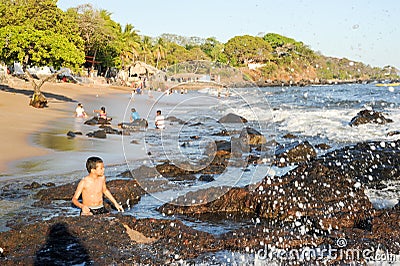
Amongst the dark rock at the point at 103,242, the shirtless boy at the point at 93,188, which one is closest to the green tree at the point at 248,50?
the shirtless boy at the point at 93,188

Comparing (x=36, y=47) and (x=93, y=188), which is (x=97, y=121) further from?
(x=93, y=188)

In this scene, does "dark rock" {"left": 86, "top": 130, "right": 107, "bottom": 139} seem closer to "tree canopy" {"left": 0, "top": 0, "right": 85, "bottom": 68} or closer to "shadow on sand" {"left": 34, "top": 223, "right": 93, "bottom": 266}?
A: "shadow on sand" {"left": 34, "top": 223, "right": 93, "bottom": 266}

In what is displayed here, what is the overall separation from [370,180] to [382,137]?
30.5ft

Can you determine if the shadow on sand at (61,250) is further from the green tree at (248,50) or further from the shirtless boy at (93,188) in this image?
the green tree at (248,50)

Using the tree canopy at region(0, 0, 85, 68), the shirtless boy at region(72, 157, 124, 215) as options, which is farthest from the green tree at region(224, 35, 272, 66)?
the shirtless boy at region(72, 157, 124, 215)

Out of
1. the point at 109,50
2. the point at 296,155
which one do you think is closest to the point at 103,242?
the point at 296,155

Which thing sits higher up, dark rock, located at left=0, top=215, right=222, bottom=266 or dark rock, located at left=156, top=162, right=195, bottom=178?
dark rock, located at left=156, top=162, right=195, bottom=178

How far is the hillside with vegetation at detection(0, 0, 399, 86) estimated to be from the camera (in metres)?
26.0

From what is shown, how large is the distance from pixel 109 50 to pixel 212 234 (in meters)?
59.6

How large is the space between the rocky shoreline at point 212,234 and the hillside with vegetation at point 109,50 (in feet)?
13.6

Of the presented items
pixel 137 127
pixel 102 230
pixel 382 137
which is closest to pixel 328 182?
pixel 102 230

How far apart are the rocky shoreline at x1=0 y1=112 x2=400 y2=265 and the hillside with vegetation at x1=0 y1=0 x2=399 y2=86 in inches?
163

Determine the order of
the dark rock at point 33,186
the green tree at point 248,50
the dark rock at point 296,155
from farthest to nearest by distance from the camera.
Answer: the green tree at point 248,50 < the dark rock at point 296,155 < the dark rock at point 33,186

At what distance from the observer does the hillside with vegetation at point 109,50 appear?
1023 inches
